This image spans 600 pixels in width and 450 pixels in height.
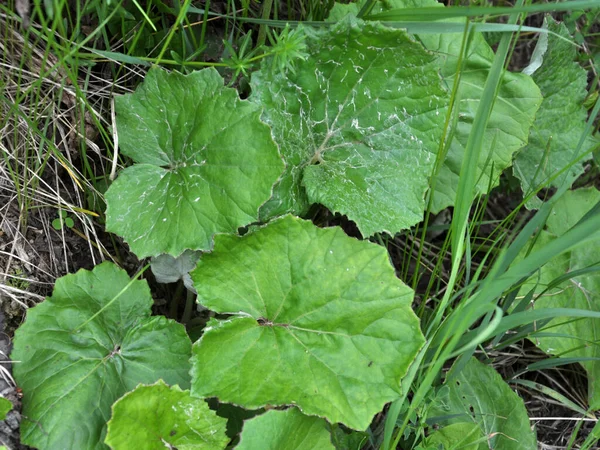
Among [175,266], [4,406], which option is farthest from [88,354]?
[175,266]

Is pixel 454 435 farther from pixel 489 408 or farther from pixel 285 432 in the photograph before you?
pixel 285 432

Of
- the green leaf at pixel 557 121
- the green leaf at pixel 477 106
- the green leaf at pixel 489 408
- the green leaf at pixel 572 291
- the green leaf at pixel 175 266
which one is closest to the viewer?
the green leaf at pixel 175 266

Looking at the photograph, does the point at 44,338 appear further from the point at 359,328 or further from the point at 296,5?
the point at 296,5

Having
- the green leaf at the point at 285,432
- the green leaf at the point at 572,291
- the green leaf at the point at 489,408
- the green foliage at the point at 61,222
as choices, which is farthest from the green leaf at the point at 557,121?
the green foliage at the point at 61,222

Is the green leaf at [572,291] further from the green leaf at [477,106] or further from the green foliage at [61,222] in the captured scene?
the green foliage at [61,222]

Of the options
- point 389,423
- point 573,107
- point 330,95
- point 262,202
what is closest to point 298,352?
point 389,423

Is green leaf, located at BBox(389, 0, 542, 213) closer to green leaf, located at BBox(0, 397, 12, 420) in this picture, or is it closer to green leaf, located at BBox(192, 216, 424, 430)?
green leaf, located at BBox(192, 216, 424, 430)
